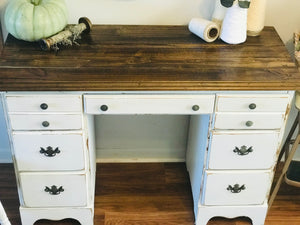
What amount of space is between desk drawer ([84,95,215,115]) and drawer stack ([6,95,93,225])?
71 mm

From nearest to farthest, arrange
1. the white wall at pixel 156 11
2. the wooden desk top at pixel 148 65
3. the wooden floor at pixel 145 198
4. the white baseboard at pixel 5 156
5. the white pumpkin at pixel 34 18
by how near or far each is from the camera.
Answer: the wooden desk top at pixel 148 65
the white pumpkin at pixel 34 18
the white wall at pixel 156 11
the wooden floor at pixel 145 198
the white baseboard at pixel 5 156

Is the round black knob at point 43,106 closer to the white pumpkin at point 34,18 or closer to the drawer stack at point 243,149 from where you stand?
the white pumpkin at point 34,18

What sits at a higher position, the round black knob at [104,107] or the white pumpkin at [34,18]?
the white pumpkin at [34,18]

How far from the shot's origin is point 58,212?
2184 mm

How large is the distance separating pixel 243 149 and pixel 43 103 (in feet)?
2.76

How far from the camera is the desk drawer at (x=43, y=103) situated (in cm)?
181

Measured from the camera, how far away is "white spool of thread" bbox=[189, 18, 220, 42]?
202cm

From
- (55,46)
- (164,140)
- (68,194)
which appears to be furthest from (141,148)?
(55,46)

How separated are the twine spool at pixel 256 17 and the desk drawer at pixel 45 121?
85 centimetres

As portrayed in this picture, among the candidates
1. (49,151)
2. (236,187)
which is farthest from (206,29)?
(49,151)

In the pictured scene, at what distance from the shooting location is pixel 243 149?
1987 mm

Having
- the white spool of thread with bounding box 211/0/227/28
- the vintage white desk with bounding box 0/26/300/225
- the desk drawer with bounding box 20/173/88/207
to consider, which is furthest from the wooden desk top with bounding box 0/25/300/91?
the desk drawer with bounding box 20/173/88/207

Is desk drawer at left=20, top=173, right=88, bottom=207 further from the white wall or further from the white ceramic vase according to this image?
the white ceramic vase

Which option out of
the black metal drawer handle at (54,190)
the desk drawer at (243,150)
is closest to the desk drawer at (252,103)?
the desk drawer at (243,150)
